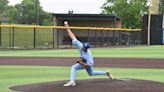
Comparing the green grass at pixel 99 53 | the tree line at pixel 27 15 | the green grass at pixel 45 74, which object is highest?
the tree line at pixel 27 15

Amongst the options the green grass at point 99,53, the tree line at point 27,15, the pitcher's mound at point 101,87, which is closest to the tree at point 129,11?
the tree line at point 27,15

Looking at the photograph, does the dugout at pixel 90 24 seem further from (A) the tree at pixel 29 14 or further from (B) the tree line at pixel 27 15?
(A) the tree at pixel 29 14

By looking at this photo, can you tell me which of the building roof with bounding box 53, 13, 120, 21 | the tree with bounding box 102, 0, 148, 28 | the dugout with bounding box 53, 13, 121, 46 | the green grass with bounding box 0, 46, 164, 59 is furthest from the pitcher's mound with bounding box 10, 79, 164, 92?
the tree with bounding box 102, 0, 148, 28

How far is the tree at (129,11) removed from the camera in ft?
236

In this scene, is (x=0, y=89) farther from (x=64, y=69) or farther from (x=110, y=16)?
(x=110, y=16)

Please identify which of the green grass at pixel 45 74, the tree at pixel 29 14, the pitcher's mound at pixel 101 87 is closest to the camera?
the pitcher's mound at pixel 101 87

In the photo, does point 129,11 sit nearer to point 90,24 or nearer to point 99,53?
point 90,24

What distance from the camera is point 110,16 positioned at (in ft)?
167

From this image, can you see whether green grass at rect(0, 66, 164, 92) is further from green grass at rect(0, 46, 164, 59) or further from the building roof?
the building roof

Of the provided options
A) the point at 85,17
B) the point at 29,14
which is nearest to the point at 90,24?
the point at 85,17

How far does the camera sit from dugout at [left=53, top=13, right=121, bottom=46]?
46.3 m

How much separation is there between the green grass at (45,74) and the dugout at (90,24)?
983 inches

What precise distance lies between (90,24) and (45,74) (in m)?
38.5

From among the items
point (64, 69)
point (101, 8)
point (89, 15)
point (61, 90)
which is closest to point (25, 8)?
point (101, 8)
